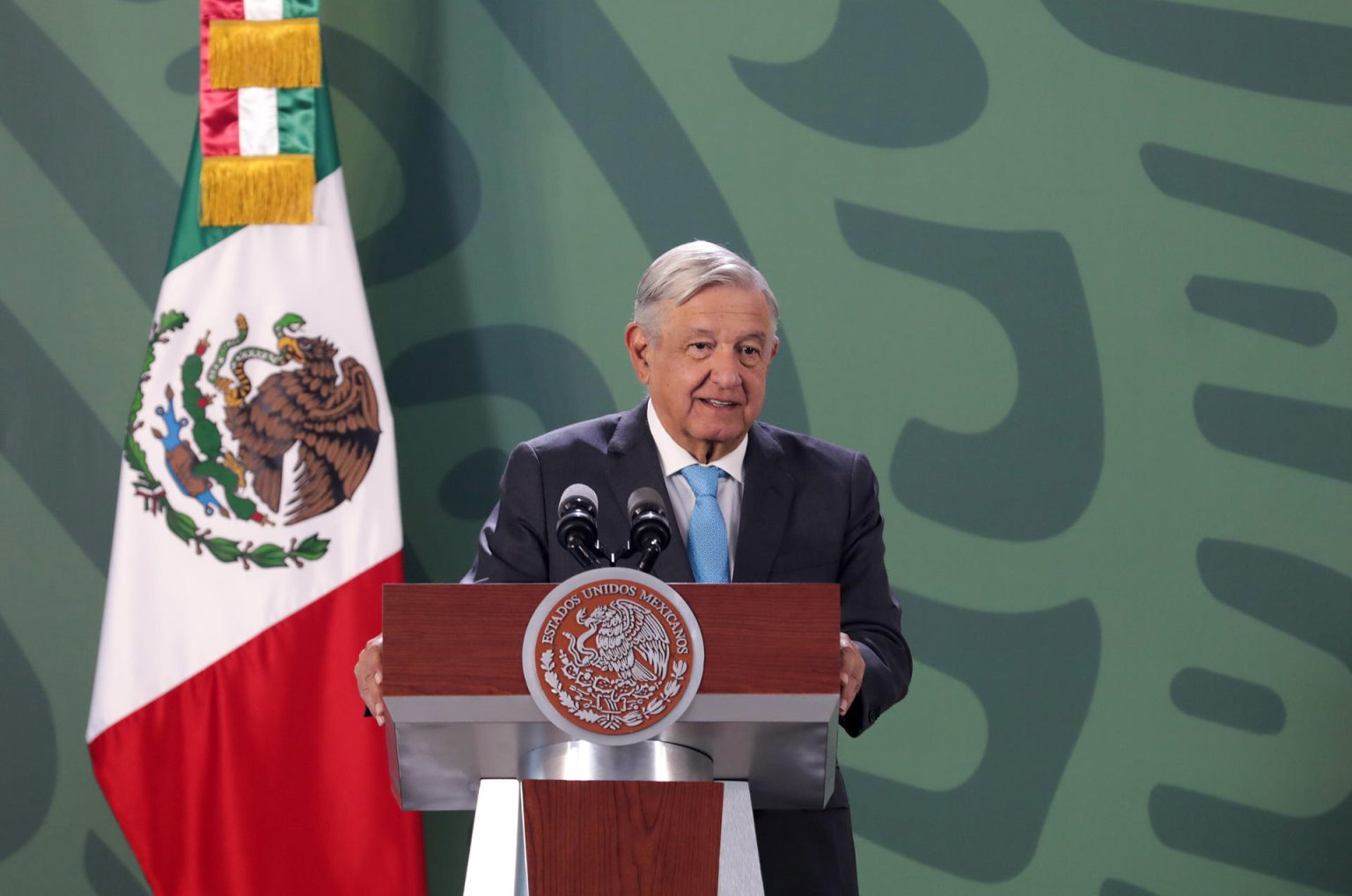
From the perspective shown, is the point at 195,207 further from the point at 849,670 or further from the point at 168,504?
the point at 849,670

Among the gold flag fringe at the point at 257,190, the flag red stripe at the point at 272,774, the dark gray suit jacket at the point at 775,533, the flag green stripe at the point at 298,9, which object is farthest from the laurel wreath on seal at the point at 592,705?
the flag green stripe at the point at 298,9

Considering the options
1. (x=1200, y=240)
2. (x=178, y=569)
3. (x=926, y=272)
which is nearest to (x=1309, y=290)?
(x=1200, y=240)

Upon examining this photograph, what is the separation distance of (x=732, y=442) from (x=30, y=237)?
2.29m

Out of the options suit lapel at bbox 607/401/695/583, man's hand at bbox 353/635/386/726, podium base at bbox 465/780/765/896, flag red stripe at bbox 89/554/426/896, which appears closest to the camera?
podium base at bbox 465/780/765/896

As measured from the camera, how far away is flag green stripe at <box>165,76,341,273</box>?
3180 millimetres

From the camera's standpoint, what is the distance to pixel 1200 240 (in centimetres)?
355

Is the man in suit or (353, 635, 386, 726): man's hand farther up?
the man in suit

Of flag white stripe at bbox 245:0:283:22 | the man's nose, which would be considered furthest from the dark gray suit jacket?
flag white stripe at bbox 245:0:283:22

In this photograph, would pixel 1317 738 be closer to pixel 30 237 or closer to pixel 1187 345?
pixel 1187 345

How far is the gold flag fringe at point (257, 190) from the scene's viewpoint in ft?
10.4

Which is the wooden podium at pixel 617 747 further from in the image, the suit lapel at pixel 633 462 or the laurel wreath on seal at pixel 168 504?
the laurel wreath on seal at pixel 168 504

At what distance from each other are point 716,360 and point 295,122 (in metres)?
1.57

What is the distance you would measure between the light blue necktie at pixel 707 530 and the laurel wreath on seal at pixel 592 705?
0.57 meters

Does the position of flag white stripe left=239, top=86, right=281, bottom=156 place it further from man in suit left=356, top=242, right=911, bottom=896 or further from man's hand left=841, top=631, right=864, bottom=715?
man's hand left=841, top=631, right=864, bottom=715
